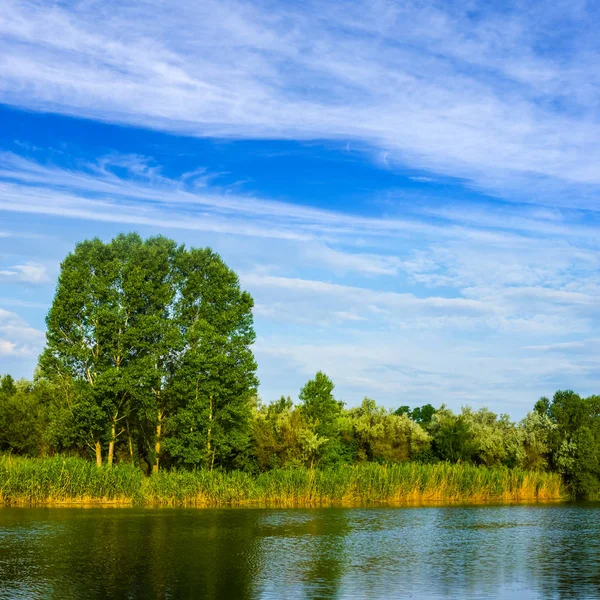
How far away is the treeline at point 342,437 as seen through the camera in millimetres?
55344

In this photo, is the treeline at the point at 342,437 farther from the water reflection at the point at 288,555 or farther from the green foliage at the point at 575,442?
the water reflection at the point at 288,555

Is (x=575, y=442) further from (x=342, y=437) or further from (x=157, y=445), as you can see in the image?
(x=157, y=445)

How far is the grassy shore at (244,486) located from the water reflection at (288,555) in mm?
3598

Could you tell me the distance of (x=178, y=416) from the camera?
172 ft

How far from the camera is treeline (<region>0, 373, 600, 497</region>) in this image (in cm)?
5534

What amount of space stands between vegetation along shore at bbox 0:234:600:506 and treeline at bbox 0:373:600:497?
0.59 ft

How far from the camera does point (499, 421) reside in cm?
7231

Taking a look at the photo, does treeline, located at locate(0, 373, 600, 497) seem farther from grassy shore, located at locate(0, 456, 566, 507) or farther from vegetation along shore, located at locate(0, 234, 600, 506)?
grassy shore, located at locate(0, 456, 566, 507)


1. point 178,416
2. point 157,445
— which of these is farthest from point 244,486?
point 157,445

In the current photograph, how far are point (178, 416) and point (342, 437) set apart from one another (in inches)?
689

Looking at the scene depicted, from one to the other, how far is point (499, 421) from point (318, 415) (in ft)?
74.1

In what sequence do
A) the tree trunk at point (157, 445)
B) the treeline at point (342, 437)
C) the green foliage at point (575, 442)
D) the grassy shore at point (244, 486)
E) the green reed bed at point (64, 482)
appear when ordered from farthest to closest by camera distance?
1. the green foliage at point (575, 442)
2. the treeline at point (342, 437)
3. the tree trunk at point (157, 445)
4. the grassy shore at point (244, 486)
5. the green reed bed at point (64, 482)

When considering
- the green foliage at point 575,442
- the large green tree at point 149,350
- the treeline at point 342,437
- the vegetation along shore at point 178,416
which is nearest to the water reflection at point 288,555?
the vegetation along shore at point 178,416

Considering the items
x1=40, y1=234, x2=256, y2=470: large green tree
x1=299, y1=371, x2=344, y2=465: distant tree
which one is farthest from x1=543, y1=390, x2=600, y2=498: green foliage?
x1=40, y1=234, x2=256, y2=470: large green tree
